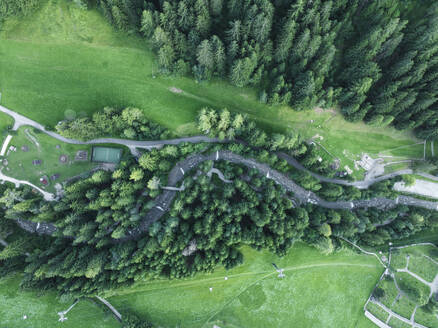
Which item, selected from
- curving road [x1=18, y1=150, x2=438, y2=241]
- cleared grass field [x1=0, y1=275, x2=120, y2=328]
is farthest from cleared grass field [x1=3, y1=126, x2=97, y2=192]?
cleared grass field [x1=0, y1=275, x2=120, y2=328]

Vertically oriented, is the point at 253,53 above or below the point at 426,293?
above

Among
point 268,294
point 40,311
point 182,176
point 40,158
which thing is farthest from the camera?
point 40,158

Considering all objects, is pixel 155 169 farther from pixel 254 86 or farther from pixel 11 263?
pixel 11 263

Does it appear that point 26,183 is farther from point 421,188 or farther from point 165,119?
point 421,188

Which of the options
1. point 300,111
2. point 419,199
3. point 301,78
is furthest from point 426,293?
point 301,78

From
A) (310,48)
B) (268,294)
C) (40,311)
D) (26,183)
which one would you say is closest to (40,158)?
(26,183)

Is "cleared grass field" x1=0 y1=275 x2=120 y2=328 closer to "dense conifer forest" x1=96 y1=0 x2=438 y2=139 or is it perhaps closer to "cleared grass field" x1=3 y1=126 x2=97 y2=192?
"cleared grass field" x1=3 y1=126 x2=97 y2=192
